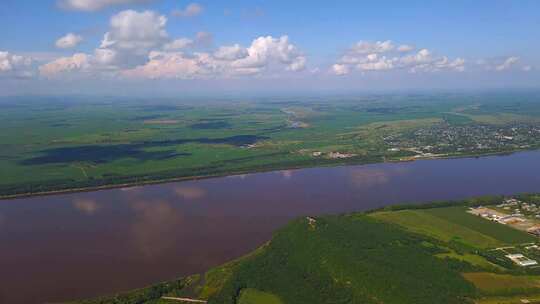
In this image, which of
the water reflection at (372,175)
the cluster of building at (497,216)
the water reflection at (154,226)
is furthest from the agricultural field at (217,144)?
the cluster of building at (497,216)

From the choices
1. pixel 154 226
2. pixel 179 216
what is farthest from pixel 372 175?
pixel 154 226

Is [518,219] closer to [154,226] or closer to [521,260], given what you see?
[521,260]

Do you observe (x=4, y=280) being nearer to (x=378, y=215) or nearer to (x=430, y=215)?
(x=378, y=215)

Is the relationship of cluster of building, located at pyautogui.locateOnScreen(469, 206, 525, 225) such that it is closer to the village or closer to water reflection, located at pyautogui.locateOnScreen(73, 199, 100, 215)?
the village

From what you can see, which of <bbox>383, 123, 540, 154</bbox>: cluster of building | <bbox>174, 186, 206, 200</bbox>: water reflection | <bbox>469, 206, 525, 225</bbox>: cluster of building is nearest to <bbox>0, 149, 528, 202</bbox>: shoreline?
<bbox>383, 123, 540, 154</bbox>: cluster of building

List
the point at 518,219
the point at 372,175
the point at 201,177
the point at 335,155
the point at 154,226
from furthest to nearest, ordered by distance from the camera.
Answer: the point at 335,155
the point at 201,177
the point at 372,175
the point at 154,226
the point at 518,219

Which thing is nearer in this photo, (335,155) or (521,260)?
(521,260)

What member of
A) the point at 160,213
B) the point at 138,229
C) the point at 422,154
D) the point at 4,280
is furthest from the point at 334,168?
the point at 4,280
